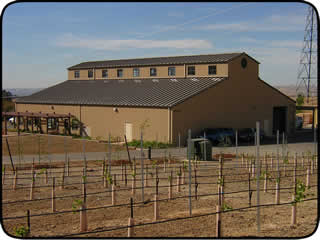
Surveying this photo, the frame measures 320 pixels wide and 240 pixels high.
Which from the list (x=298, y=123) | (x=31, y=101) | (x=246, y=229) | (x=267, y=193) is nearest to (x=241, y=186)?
(x=267, y=193)

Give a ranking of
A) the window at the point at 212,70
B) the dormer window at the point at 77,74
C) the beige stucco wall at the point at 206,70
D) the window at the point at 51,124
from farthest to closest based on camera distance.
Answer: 1. the dormer window at the point at 77,74
2. the window at the point at 51,124
3. the window at the point at 212,70
4. the beige stucco wall at the point at 206,70

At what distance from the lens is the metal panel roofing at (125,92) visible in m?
28.2

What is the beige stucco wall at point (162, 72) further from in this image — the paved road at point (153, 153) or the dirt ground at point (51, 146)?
the dirt ground at point (51, 146)

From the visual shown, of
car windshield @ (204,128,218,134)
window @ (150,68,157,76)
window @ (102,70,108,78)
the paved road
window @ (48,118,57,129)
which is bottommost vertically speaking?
the paved road

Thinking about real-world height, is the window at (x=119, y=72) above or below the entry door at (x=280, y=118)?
above

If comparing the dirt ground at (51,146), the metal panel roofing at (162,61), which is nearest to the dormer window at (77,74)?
the metal panel roofing at (162,61)

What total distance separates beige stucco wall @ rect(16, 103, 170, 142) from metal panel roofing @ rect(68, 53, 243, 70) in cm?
744

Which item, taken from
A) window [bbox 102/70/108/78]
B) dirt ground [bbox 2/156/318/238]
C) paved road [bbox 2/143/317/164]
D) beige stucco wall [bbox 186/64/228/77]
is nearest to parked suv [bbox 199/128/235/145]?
paved road [bbox 2/143/317/164]

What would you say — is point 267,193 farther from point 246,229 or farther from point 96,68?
point 96,68

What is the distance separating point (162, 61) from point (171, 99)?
907cm

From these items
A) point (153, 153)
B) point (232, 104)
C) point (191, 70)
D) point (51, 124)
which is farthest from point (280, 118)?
point (51, 124)

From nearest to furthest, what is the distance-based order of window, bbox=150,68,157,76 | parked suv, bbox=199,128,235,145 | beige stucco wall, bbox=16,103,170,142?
beige stucco wall, bbox=16,103,170,142
parked suv, bbox=199,128,235,145
window, bbox=150,68,157,76

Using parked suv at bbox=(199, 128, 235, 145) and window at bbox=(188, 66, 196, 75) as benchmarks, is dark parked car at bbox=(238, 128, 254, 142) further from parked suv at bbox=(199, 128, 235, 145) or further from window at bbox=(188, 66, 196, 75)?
window at bbox=(188, 66, 196, 75)

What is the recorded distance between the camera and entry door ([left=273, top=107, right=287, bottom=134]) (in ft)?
120
